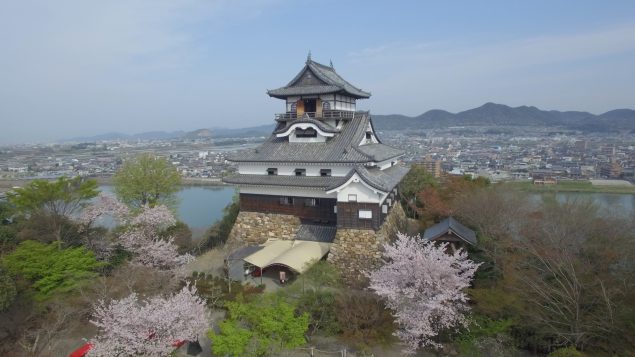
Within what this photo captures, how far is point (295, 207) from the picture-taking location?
18.2 meters

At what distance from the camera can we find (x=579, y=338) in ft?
30.8

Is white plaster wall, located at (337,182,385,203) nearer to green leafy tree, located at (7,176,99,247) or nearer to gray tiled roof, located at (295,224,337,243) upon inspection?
gray tiled roof, located at (295,224,337,243)

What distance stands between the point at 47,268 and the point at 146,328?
5.63 meters

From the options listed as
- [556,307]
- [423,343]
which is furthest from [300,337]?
[556,307]

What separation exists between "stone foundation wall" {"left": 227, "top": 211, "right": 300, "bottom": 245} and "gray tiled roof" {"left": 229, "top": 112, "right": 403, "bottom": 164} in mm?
2857

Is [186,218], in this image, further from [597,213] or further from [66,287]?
[597,213]

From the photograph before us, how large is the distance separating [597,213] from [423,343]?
33.9ft

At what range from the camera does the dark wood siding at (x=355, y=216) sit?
50.5 ft

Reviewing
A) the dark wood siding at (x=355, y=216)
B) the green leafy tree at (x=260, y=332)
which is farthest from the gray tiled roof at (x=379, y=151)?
the green leafy tree at (x=260, y=332)

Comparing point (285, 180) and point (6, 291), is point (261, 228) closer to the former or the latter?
point (285, 180)

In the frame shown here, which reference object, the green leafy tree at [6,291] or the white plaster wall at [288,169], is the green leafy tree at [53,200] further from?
the white plaster wall at [288,169]

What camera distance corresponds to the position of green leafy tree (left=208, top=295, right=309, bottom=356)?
31.0 feet

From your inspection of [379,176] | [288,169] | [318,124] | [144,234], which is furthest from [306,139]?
[144,234]

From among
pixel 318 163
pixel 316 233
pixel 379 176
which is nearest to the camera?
pixel 379 176
